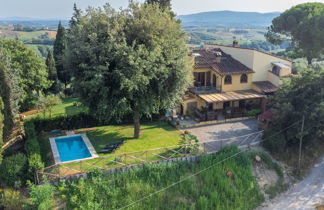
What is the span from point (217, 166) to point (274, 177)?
16.9 feet

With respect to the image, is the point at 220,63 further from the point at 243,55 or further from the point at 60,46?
the point at 60,46

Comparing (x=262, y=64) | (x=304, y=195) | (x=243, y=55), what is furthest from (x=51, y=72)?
(x=304, y=195)

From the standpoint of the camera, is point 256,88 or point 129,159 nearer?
point 129,159

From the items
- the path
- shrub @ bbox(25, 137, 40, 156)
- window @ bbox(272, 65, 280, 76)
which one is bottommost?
the path

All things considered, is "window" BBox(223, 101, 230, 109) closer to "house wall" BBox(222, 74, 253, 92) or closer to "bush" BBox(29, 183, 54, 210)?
"house wall" BBox(222, 74, 253, 92)

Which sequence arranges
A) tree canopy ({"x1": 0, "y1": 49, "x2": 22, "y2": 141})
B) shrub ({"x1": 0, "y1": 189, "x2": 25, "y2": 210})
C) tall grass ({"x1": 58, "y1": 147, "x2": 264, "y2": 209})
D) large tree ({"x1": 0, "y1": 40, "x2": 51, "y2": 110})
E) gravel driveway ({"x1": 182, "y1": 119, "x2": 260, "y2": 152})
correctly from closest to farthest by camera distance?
shrub ({"x1": 0, "y1": 189, "x2": 25, "y2": 210}) → tall grass ({"x1": 58, "y1": 147, "x2": 264, "y2": 209}) → tree canopy ({"x1": 0, "y1": 49, "x2": 22, "y2": 141}) → gravel driveway ({"x1": 182, "y1": 119, "x2": 260, "y2": 152}) → large tree ({"x1": 0, "y1": 40, "x2": 51, "y2": 110})

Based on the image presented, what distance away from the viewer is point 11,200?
650 inches

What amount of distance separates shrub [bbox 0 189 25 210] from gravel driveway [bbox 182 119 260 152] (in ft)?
47.3

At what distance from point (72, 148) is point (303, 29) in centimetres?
3172

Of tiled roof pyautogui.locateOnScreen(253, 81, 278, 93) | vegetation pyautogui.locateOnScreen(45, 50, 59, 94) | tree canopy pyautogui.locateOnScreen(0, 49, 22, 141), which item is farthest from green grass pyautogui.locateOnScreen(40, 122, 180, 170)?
vegetation pyautogui.locateOnScreen(45, 50, 59, 94)

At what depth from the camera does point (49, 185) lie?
16.7m

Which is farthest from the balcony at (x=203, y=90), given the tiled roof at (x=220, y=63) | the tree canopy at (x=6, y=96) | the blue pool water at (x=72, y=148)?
the tree canopy at (x=6, y=96)

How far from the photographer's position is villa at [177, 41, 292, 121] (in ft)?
98.1

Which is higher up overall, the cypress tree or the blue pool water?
the cypress tree
